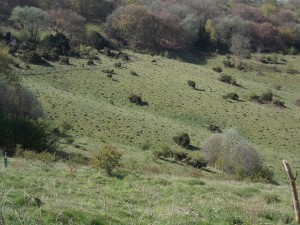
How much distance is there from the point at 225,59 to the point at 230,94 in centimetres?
2900

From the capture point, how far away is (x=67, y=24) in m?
81.6

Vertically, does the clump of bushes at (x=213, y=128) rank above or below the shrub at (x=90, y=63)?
below

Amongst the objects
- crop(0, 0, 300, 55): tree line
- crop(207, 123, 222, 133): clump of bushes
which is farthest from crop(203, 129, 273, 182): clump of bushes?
crop(0, 0, 300, 55): tree line

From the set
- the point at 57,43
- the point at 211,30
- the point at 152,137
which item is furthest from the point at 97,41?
the point at 152,137

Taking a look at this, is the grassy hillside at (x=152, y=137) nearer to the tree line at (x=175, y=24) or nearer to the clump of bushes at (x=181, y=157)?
the clump of bushes at (x=181, y=157)

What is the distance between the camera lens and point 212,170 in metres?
33.3

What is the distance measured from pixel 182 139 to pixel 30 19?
44.9 metres

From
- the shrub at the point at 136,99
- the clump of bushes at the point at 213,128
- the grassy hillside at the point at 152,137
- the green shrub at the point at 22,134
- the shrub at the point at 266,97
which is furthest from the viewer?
the shrub at the point at 266,97

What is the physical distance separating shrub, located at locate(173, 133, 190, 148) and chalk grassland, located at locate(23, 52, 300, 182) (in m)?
0.87

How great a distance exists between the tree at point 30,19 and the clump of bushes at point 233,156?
151 feet

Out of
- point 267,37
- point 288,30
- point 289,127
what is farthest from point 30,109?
point 288,30

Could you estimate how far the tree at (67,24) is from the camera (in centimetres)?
8044

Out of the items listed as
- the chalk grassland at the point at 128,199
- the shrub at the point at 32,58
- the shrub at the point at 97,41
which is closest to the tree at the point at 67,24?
the shrub at the point at 97,41

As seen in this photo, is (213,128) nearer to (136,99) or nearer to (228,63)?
(136,99)
